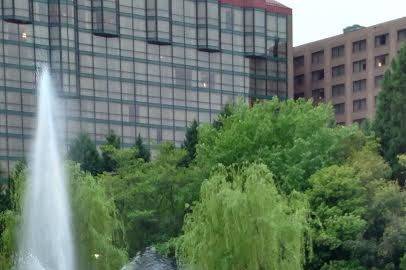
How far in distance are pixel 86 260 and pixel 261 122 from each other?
1725cm

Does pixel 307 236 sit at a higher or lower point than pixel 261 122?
lower

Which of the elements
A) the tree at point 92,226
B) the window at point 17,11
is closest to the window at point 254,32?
the window at point 17,11

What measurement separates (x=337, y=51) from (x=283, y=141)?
5902cm

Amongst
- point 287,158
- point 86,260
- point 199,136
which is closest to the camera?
point 86,260

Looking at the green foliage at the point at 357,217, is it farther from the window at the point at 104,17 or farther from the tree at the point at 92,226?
the window at the point at 104,17

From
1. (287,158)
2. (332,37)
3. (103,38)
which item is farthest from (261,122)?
(332,37)

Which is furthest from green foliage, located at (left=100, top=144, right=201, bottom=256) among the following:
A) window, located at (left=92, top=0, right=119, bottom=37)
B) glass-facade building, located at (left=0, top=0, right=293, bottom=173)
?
window, located at (left=92, top=0, right=119, bottom=37)

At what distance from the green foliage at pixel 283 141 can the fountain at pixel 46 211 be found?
11465 mm

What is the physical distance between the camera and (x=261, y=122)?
5334cm

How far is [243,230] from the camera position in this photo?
110ft

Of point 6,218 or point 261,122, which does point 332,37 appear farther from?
point 6,218

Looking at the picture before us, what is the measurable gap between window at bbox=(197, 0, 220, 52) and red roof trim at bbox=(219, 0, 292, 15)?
1438 mm

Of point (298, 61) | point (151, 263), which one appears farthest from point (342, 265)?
point (298, 61)

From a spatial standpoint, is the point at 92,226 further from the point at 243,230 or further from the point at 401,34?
the point at 401,34
